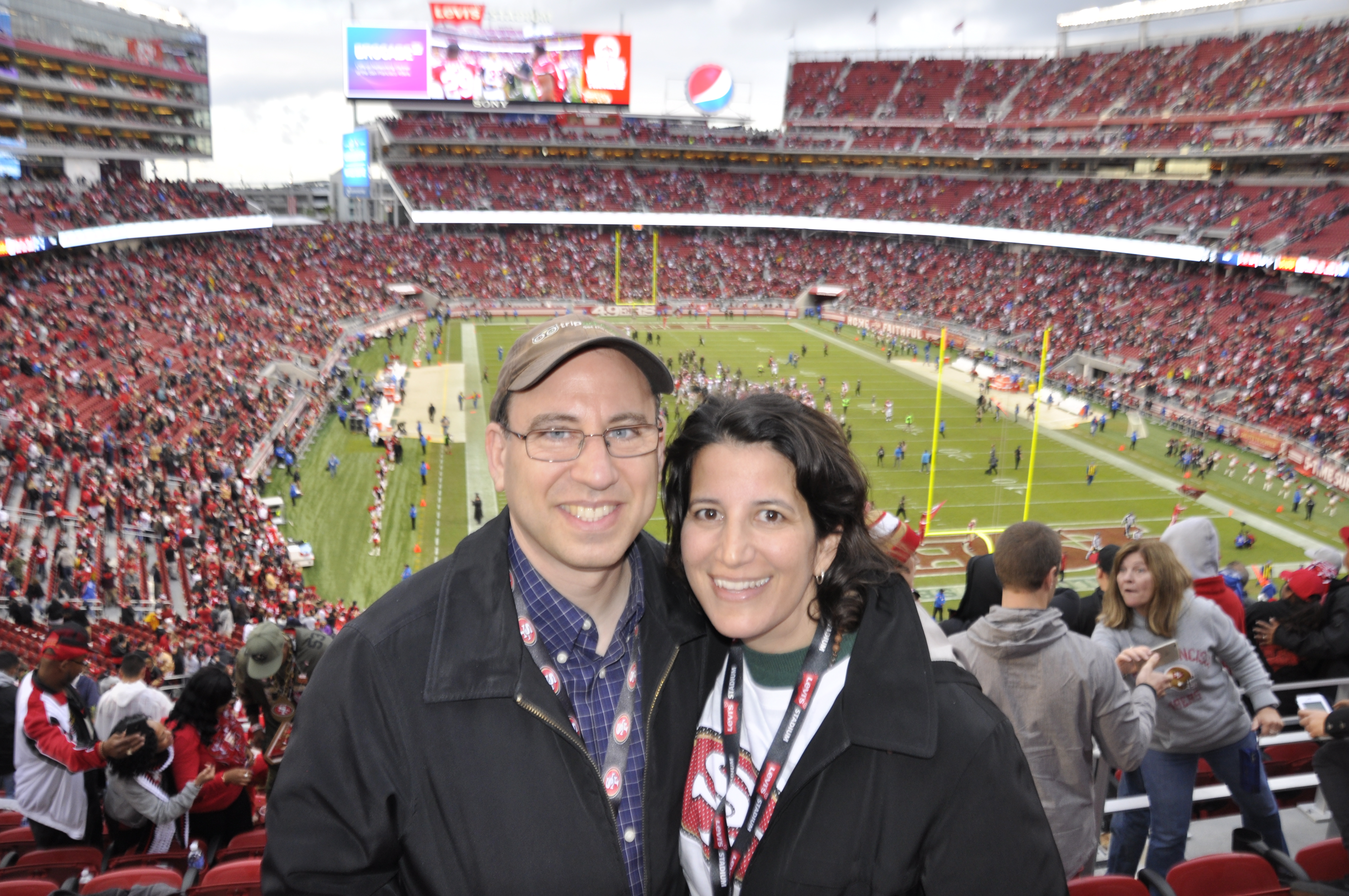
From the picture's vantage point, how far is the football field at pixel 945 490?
69.1ft

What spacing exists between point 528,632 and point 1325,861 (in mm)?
3509

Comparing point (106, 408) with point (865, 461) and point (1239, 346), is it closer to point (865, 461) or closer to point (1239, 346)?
point (865, 461)

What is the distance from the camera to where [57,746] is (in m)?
4.53

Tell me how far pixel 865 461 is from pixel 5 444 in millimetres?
21227

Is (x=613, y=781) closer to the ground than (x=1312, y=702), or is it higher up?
higher up

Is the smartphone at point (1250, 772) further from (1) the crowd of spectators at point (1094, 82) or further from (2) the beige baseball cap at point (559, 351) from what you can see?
(1) the crowd of spectators at point (1094, 82)

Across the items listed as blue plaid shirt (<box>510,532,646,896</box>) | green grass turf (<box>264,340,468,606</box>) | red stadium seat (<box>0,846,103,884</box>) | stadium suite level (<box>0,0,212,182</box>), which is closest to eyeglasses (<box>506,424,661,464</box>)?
blue plaid shirt (<box>510,532,646,896</box>)

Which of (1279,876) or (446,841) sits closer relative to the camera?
(446,841)

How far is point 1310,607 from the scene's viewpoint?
577cm

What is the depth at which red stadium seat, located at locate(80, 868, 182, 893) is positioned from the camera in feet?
12.1

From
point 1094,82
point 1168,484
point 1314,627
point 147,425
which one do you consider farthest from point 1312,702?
point 1094,82

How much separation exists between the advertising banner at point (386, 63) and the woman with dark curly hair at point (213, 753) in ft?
211

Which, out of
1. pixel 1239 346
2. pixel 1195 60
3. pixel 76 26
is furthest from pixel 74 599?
pixel 1195 60

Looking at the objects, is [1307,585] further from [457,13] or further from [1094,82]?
[457,13]
